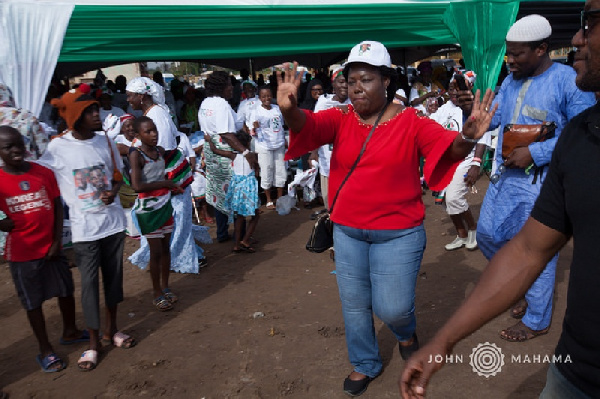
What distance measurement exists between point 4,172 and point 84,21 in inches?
111

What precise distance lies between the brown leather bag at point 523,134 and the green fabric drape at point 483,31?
162 inches

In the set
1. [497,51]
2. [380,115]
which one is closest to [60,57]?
[380,115]

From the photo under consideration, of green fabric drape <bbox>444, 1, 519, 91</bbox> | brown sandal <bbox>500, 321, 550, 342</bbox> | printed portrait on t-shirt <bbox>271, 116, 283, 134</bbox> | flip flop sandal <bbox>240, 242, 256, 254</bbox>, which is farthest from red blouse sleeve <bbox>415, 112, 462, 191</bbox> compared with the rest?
printed portrait on t-shirt <bbox>271, 116, 283, 134</bbox>

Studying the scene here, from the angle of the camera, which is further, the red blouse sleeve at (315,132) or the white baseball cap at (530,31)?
the white baseball cap at (530,31)

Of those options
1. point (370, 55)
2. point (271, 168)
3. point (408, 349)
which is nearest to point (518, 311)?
point (408, 349)

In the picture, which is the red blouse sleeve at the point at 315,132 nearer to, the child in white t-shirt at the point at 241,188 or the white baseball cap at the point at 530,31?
the white baseball cap at the point at 530,31

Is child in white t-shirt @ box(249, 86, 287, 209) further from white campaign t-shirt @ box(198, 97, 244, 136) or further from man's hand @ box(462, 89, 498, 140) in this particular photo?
man's hand @ box(462, 89, 498, 140)

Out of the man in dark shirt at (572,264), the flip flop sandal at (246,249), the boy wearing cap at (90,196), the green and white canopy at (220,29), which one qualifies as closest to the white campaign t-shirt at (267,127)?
the green and white canopy at (220,29)

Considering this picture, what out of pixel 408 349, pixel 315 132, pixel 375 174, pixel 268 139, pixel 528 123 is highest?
pixel 315 132

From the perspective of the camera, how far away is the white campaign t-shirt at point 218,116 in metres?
5.74

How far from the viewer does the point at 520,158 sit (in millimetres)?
3248

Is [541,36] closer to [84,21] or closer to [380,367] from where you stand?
[380,367]

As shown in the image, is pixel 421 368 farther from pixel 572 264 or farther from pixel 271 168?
pixel 271 168

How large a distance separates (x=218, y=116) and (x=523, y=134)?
11.4 feet
